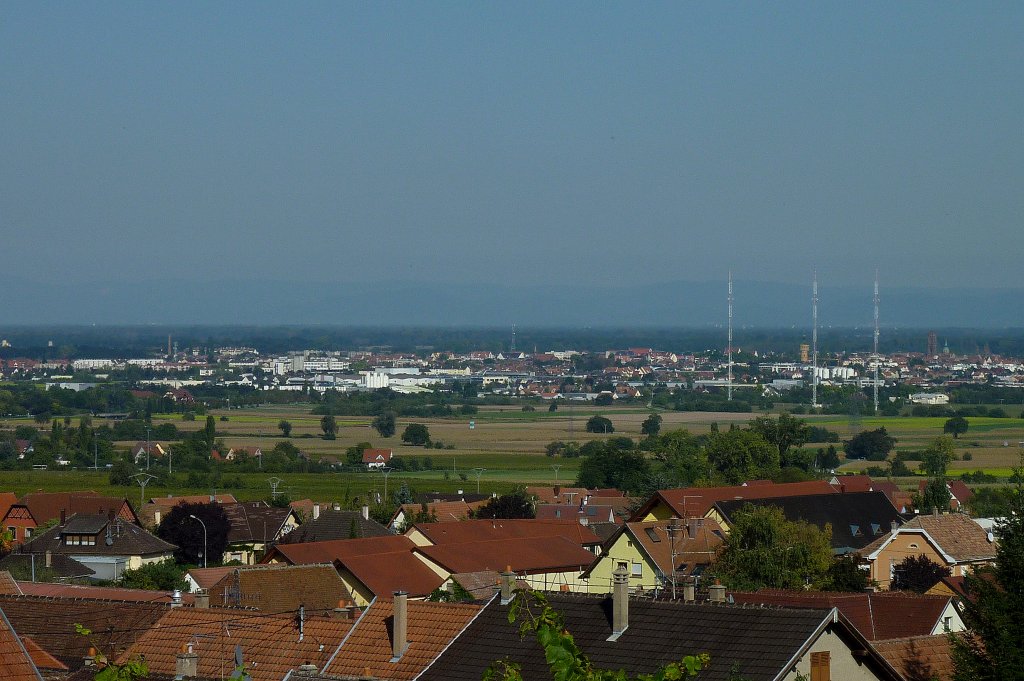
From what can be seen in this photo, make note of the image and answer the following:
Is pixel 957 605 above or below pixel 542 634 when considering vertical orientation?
below

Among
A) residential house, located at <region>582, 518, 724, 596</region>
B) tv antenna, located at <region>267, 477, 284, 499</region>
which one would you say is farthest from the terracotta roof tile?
tv antenna, located at <region>267, 477, 284, 499</region>

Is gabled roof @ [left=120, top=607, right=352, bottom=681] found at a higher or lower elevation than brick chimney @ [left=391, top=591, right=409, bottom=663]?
lower

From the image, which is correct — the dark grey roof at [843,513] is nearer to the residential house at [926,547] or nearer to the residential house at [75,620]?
the residential house at [926,547]

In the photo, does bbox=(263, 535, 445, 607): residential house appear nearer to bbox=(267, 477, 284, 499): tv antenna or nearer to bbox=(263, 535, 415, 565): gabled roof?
bbox=(263, 535, 415, 565): gabled roof

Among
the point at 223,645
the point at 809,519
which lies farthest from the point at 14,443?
the point at 223,645

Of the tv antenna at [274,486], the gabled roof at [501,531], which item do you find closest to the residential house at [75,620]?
the gabled roof at [501,531]

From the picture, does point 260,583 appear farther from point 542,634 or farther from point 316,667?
point 542,634

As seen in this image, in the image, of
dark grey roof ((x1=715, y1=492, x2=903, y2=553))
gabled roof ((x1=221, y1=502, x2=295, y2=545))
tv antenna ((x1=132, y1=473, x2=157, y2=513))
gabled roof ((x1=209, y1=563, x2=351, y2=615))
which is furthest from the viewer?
→ tv antenna ((x1=132, y1=473, x2=157, y2=513))
